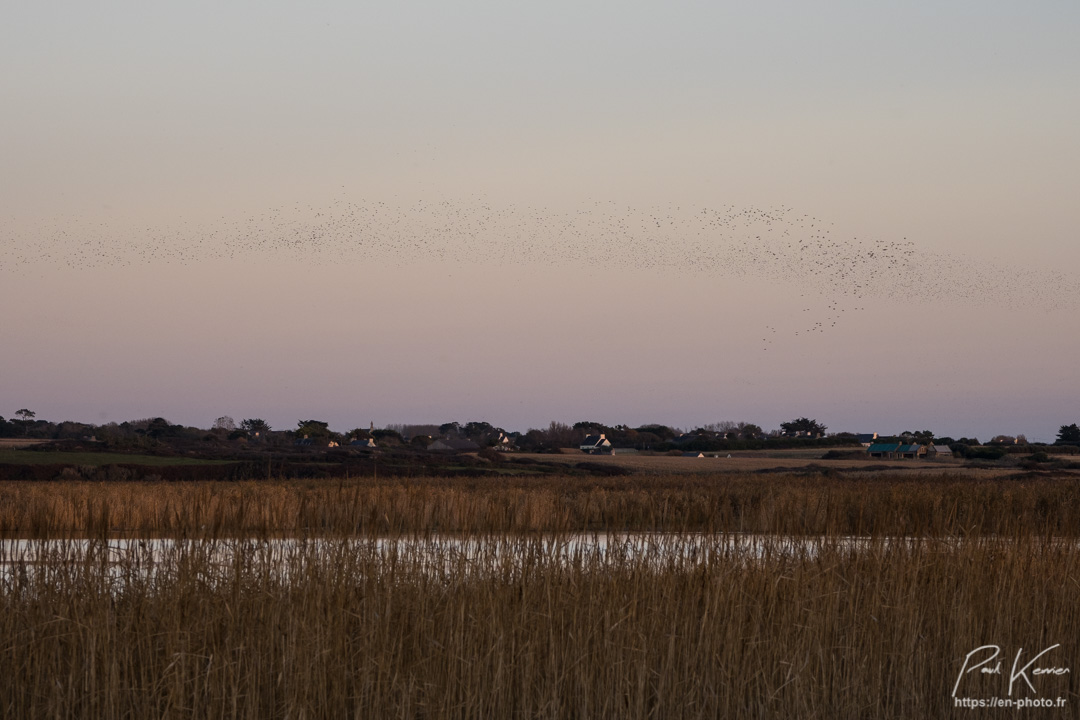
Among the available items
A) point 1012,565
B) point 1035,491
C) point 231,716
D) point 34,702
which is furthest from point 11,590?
point 1035,491

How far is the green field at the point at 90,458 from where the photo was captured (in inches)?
1970

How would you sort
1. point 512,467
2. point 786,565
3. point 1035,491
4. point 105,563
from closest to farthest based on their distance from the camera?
point 105,563 < point 786,565 < point 1035,491 < point 512,467

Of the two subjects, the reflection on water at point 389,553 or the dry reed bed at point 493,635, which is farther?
the reflection on water at point 389,553

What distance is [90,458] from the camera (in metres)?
52.2

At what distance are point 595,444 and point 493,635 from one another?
127459 millimetres

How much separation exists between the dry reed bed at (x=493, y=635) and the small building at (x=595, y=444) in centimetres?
11254

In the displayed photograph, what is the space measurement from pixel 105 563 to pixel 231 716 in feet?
6.21

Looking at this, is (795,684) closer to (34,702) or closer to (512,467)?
(34,702)

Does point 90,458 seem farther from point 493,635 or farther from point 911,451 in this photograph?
point 911,451

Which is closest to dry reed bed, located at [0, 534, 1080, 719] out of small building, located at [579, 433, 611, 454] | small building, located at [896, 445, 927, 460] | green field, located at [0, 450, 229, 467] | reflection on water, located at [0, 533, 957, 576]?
reflection on water, located at [0, 533, 957, 576]

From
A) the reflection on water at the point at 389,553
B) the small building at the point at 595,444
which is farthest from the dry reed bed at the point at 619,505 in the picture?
the small building at the point at 595,444

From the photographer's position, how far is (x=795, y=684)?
6891 millimetres

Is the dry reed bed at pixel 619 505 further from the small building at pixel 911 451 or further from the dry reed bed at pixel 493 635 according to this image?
the small building at pixel 911 451

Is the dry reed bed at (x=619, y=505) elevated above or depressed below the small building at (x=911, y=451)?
above
